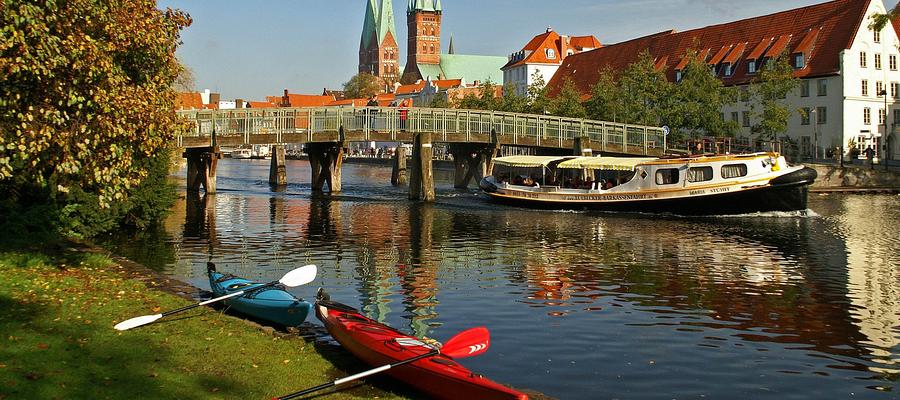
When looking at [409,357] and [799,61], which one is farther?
[799,61]

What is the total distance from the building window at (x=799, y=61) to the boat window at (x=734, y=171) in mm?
44566

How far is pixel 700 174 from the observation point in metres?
50.3

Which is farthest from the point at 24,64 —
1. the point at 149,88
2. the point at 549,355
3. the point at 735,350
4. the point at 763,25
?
the point at 763,25

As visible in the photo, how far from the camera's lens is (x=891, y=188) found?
71500 mm

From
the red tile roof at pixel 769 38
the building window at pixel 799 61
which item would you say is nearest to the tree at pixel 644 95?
the red tile roof at pixel 769 38

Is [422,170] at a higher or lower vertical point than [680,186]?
higher

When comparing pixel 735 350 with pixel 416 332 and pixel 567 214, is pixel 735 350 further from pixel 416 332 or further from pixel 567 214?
pixel 567 214

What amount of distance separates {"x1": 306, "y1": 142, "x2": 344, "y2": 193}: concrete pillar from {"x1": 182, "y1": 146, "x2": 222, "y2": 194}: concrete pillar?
8352 millimetres

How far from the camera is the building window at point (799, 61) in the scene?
3484 inches

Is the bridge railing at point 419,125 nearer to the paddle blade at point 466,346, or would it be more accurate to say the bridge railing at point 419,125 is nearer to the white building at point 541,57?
the paddle blade at point 466,346

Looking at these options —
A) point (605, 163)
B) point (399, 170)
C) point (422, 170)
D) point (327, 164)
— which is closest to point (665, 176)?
point (605, 163)

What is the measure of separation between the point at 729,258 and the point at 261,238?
18848 mm

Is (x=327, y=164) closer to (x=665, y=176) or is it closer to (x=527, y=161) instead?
(x=527, y=161)

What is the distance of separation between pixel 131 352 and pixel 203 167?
174 feet
